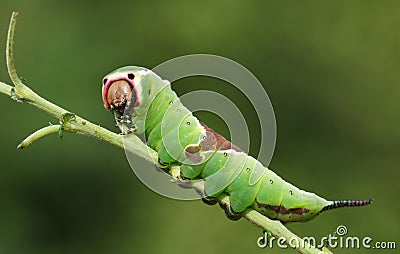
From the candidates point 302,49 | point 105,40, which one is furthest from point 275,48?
point 105,40

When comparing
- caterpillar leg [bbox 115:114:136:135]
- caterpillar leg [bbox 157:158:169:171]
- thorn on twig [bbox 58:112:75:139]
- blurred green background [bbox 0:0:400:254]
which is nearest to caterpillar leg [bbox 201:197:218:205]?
caterpillar leg [bbox 157:158:169:171]

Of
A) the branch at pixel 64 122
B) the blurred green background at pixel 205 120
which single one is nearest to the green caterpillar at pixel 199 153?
the branch at pixel 64 122

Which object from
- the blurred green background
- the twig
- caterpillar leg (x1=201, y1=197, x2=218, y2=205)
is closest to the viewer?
the twig

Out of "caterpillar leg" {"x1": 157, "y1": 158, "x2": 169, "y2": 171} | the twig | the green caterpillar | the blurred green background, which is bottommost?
the twig

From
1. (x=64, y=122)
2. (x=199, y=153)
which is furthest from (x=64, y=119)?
(x=199, y=153)

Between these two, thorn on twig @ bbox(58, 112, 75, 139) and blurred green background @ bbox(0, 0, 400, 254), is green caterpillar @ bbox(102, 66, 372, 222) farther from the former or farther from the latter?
blurred green background @ bbox(0, 0, 400, 254)

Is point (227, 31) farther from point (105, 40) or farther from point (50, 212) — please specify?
point (50, 212)
